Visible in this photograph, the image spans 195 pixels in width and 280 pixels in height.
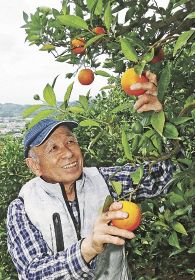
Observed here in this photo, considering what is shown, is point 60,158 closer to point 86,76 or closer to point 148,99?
point 86,76

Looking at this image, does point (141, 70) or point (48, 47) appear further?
point (48, 47)

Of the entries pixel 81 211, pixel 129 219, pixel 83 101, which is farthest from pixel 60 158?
pixel 129 219

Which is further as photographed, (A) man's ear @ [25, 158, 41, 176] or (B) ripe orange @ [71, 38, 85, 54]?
(A) man's ear @ [25, 158, 41, 176]

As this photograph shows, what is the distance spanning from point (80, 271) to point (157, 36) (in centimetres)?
116

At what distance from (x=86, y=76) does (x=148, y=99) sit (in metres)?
0.91

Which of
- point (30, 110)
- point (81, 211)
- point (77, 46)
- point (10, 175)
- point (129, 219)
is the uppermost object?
point (77, 46)

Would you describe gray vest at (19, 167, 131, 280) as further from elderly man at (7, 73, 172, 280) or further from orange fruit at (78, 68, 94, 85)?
orange fruit at (78, 68, 94, 85)

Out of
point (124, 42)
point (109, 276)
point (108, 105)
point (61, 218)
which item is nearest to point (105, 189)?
point (61, 218)

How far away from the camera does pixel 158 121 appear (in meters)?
1.34

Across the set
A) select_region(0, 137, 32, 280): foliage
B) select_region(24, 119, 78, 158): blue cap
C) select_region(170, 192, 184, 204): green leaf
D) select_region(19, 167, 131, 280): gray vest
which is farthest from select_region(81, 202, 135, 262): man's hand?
select_region(0, 137, 32, 280): foliage

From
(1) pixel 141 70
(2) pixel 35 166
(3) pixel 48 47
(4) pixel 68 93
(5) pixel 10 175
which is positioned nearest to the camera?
(1) pixel 141 70

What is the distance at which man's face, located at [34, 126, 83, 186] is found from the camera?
211cm

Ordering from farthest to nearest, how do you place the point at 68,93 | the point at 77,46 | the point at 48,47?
the point at 48,47, the point at 77,46, the point at 68,93

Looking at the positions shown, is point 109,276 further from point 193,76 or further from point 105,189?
point 193,76
